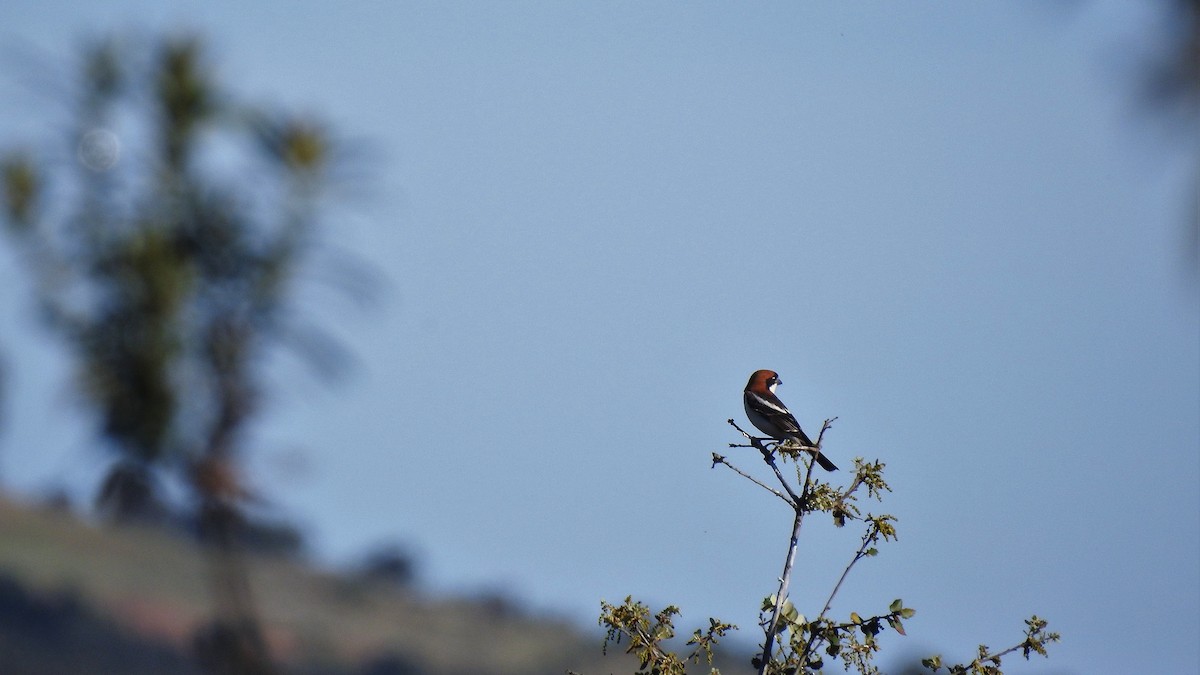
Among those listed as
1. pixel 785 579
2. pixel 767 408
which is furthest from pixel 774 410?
pixel 785 579

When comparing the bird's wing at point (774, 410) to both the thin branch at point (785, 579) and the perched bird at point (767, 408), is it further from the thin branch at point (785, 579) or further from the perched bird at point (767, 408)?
the thin branch at point (785, 579)

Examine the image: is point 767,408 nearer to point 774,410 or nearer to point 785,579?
point 774,410

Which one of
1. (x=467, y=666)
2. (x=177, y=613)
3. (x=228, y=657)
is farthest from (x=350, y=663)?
(x=228, y=657)

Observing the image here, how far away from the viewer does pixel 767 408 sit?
9094 mm

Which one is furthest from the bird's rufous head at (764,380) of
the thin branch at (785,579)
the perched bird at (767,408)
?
the thin branch at (785,579)

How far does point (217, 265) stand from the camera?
18719mm

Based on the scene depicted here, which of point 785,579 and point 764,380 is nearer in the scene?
point 785,579

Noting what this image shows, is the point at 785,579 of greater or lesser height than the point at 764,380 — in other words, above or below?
below

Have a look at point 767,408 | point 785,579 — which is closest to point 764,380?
point 767,408

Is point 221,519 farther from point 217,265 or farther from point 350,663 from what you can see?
point 350,663

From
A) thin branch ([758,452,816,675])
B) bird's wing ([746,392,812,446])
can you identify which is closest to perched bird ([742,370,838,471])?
bird's wing ([746,392,812,446])

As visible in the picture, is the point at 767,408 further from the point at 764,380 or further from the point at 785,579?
the point at 785,579

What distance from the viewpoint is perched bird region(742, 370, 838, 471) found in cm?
883

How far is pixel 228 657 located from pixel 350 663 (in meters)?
18.0
